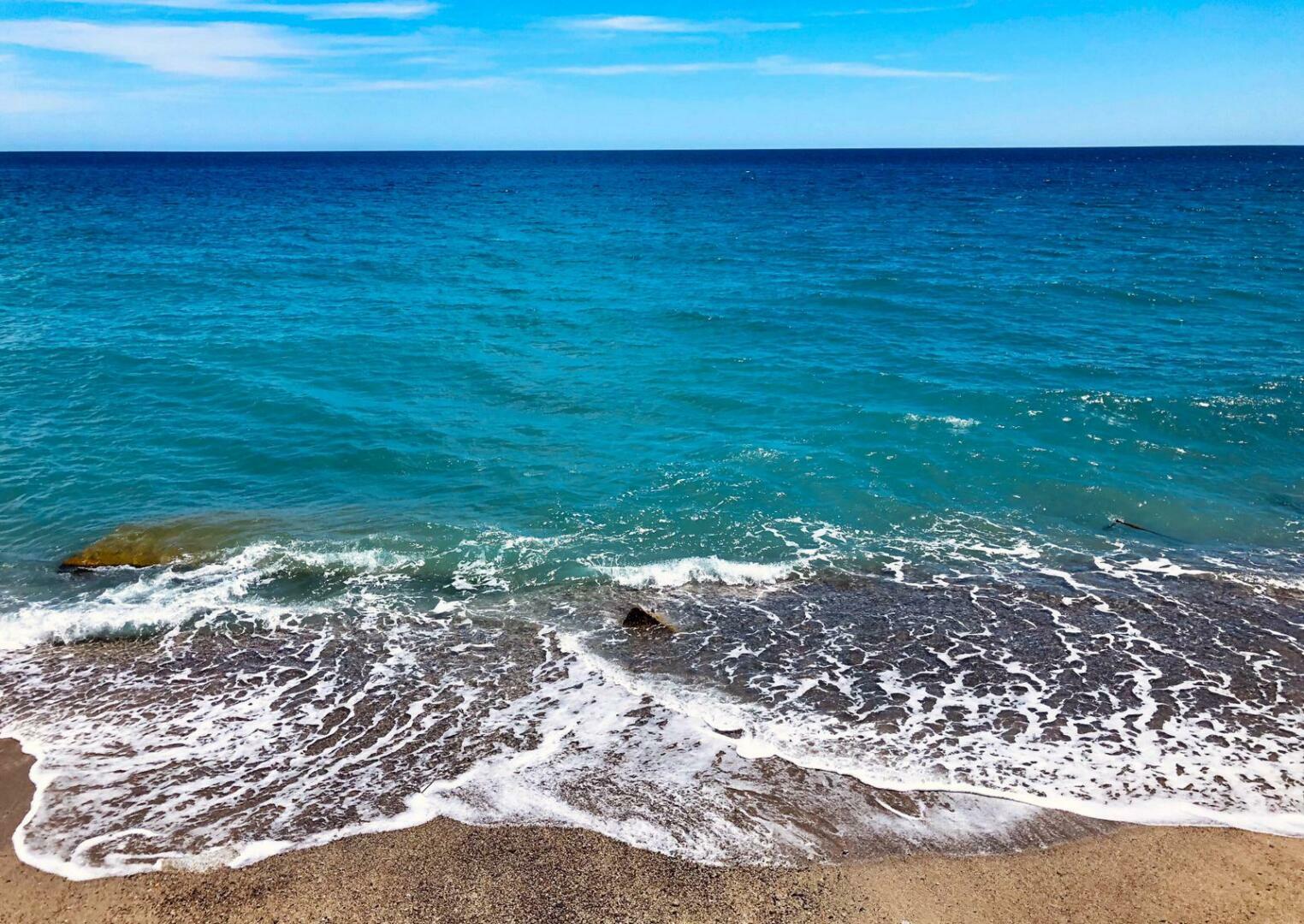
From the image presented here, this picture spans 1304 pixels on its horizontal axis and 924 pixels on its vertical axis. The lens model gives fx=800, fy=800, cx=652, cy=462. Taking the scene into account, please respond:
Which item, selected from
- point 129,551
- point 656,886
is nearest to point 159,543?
point 129,551

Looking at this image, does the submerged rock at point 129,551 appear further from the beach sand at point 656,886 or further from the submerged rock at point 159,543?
the beach sand at point 656,886

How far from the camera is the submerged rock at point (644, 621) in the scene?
539 inches

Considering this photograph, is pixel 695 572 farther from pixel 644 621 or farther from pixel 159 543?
pixel 159 543

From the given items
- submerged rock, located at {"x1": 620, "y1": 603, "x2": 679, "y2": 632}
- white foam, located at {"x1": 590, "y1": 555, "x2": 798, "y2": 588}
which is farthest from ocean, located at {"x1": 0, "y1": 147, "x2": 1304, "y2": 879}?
submerged rock, located at {"x1": 620, "y1": 603, "x2": 679, "y2": 632}

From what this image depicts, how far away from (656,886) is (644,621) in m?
5.52

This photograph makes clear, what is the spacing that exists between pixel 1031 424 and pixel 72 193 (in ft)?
334

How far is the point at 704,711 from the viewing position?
11.5 meters

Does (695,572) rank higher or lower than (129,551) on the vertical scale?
lower

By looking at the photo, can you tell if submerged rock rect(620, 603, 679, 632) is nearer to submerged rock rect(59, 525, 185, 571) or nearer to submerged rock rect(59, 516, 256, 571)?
submerged rock rect(59, 516, 256, 571)

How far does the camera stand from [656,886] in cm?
854

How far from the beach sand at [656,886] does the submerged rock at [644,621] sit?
476cm

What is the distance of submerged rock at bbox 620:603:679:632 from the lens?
44.9 feet

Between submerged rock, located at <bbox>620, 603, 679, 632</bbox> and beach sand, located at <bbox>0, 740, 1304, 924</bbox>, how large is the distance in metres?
4.76

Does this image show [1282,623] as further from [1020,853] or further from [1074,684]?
[1020,853]
